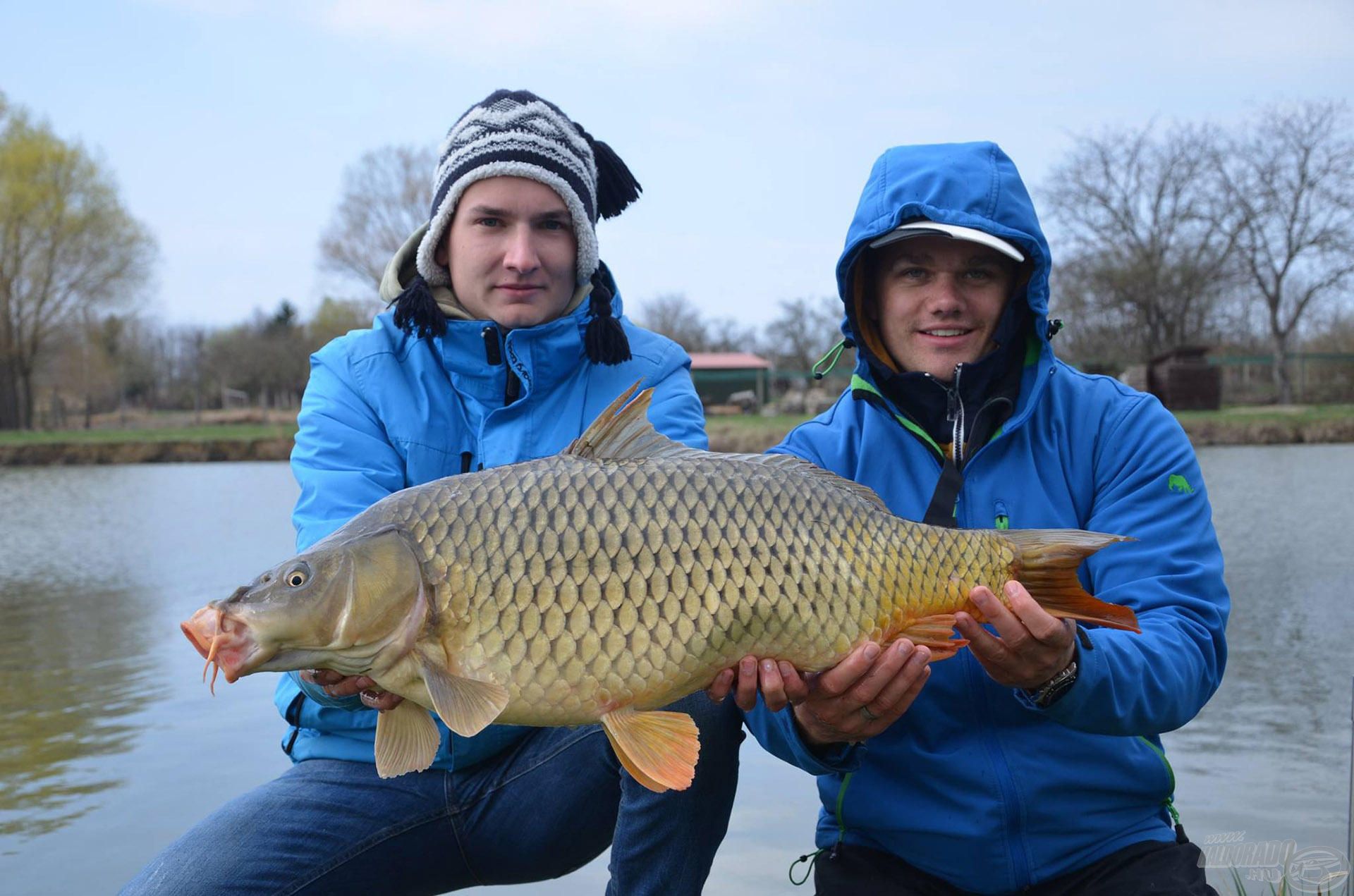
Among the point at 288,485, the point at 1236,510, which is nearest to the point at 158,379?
the point at 288,485

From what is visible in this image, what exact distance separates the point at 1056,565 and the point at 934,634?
189 millimetres

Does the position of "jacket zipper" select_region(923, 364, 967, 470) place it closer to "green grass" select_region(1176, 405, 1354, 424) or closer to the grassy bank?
the grassy bank

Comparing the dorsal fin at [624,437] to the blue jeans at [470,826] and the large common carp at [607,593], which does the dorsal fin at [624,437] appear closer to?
the large common carp at [607,593]

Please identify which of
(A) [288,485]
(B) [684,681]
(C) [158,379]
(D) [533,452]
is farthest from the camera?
(C) [158,379]

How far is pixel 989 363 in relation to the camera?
192 cm

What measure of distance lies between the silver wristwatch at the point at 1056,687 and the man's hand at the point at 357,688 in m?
0.89

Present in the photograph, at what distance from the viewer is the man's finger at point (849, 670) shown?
1.50 metres

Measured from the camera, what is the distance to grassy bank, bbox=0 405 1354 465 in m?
14.8

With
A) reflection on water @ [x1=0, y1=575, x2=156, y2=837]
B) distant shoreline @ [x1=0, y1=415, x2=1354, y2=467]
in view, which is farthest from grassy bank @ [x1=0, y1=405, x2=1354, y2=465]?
reflection on water @ [x1=0, y1=575, x2=156, y2=837]

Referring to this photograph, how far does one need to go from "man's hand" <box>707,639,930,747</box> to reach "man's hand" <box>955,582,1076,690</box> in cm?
8

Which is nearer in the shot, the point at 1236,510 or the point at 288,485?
the point at 1236,510

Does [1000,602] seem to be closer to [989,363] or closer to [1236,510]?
[989,363]

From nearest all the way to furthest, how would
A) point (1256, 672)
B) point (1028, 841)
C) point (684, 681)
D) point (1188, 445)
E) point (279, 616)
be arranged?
point (279, 616), point (684, 681), point (1028, 841), point (1188, 445), point (1256, 672)

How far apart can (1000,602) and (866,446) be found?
540 mm
